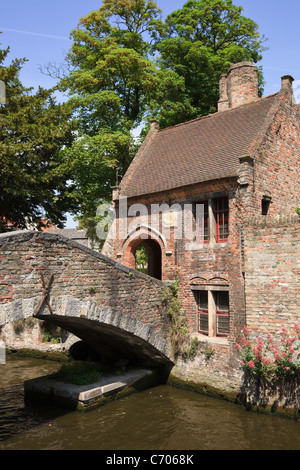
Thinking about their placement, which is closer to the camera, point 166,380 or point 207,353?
point 207,353

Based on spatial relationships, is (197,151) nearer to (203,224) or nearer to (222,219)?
(203,224)

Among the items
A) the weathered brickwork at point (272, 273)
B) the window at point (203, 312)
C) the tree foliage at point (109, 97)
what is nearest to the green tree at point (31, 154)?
the tree foliage at point (109, 97)

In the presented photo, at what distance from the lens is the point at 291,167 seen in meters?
13.4

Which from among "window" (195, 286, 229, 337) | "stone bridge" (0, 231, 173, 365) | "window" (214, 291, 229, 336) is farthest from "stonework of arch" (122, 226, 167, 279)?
"window" (214, 291, 229, 336)

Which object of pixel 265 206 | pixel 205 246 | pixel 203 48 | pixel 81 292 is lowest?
pixel 81 292

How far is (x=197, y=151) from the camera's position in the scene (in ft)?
47.7

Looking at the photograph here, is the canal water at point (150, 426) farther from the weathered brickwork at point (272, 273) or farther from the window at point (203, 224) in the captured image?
the window at point (203, 224)

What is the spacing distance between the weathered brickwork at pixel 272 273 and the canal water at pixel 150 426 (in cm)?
256

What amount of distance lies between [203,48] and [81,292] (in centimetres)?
1637

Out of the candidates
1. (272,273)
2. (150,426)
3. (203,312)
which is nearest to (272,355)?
(272,273)

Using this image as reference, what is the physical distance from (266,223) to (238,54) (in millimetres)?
14195

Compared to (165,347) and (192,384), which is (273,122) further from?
(192,384)

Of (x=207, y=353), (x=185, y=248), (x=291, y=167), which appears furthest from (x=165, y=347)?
(x=291, y=167)
